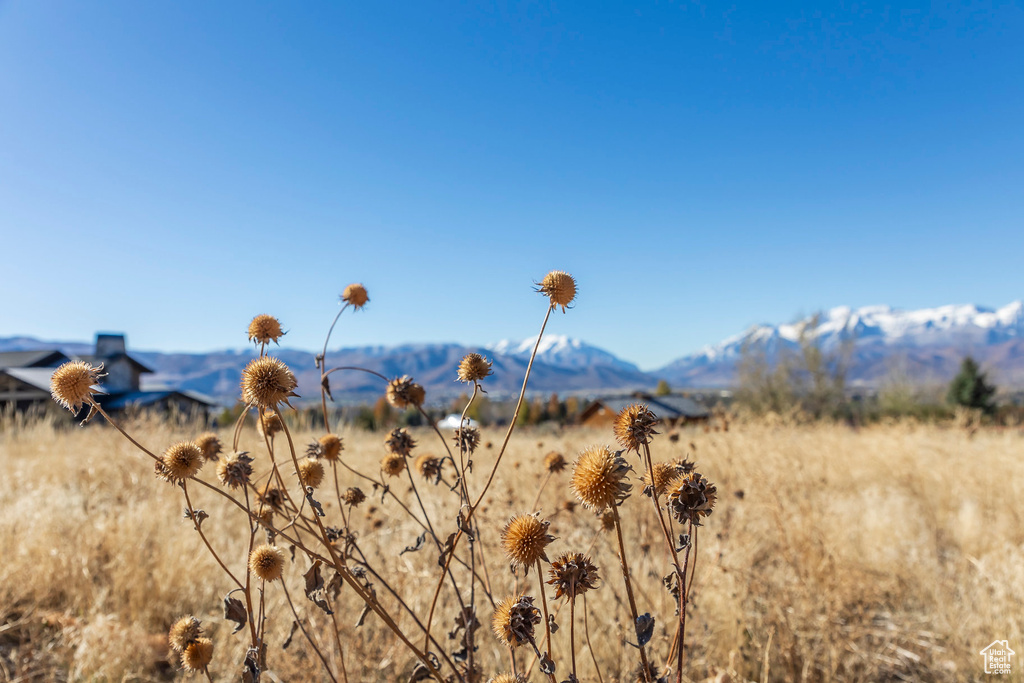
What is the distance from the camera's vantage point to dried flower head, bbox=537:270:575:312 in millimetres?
1225

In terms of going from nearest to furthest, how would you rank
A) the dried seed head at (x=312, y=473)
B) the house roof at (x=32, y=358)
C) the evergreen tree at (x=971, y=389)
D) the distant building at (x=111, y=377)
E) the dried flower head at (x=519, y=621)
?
the dried flower head at (x=519, y=621)
the dried seed head at (x=312, y=473)
the distant building at (x=111, y=377)
the house roof at (x=32, y=358)
the evergreen tree at (x=971, y=389)

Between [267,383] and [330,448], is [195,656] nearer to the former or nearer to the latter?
[330,448]

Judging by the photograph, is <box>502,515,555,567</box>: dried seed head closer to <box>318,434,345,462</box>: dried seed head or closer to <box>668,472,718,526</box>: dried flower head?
<box>668,472,718,526</box>: dried flower head

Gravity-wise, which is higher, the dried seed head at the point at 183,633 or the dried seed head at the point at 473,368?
the dried seed head at the point at 473,368

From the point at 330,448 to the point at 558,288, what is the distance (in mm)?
844

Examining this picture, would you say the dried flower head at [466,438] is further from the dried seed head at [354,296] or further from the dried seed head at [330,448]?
the dried seed head at [354,296]

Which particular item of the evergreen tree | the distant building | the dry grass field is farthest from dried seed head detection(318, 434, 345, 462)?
the evergreen tree

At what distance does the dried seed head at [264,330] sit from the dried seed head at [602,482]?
2.91ft

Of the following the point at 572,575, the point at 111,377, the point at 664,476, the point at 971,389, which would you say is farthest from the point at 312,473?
the point at 971,389

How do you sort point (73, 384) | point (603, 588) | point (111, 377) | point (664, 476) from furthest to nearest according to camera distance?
1. point (111, 377)
2. point (603, 588)
3. point (664, 476)
4. point (73, 384)

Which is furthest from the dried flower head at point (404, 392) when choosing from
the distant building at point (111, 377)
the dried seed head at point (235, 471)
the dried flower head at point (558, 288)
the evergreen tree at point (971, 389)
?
the evergreen tree at point (971, 389)

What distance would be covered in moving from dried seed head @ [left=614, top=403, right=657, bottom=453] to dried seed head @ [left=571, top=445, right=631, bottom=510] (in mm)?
41

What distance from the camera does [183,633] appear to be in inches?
56.8

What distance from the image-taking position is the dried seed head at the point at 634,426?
1.06 metres
